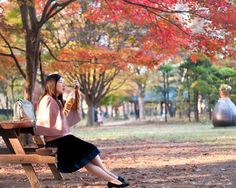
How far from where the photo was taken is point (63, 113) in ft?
17.8

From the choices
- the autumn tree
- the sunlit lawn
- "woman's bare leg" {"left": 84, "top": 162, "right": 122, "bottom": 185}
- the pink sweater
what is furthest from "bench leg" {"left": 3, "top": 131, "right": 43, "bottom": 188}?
the sunlit lawn

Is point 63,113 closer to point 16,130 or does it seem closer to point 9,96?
point 16,130

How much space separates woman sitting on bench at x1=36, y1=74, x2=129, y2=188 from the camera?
516 cm

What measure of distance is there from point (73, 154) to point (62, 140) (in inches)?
9.3

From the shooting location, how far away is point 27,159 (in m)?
5.41

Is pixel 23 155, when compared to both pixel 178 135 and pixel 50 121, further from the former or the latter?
pixel 178 135

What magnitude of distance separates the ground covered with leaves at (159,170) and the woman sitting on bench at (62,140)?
1.69 feet

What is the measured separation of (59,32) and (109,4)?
41.1 ft

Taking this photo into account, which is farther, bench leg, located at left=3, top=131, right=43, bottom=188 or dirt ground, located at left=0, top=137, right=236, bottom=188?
dirt ground, located at left=0, top=137, right=236, bottom=188

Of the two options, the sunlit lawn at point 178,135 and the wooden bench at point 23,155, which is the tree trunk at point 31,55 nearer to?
the sunlit lawn at point 178,135

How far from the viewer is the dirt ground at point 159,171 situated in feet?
19.2

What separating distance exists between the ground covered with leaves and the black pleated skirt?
27.8 inches

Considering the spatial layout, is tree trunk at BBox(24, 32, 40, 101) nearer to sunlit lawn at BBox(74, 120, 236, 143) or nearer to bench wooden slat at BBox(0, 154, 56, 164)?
sunlit lawn at BBox(74, 120, 236, 143)

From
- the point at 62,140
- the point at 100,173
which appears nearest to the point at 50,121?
the point at 62,140
